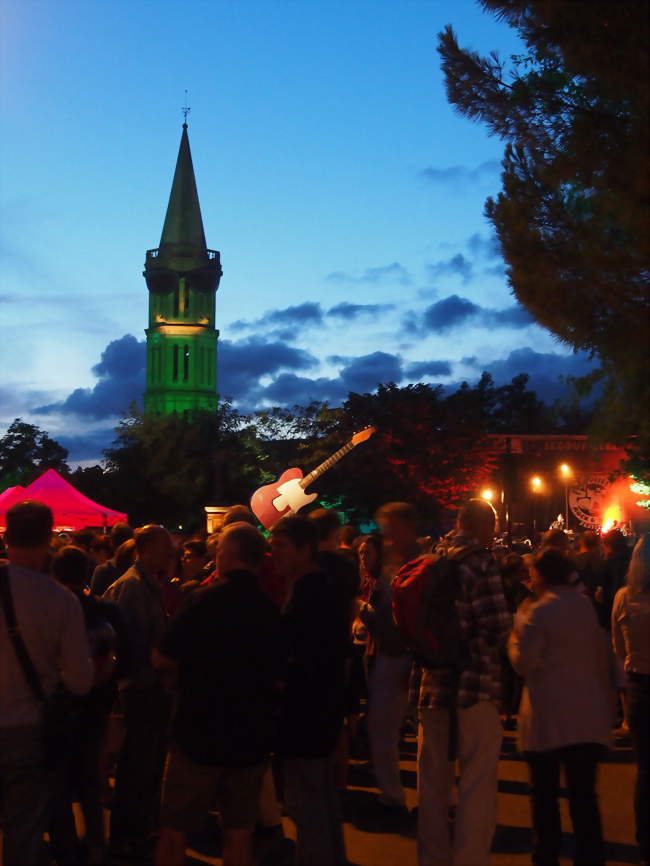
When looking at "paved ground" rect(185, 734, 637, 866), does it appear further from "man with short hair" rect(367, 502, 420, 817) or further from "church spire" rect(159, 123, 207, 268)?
"church spire" rect(159, 123, 207, 268)

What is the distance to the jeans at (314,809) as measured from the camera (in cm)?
495

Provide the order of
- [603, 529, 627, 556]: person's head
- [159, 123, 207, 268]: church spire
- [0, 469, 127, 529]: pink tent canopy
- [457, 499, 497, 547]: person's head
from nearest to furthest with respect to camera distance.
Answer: [457, 499, 497, 547]: person's head, [603, 529, 627, 556]: person's head, [0, 469, 127, 529]: pink tent canopy, [159, 123, 207, 268]: church spire

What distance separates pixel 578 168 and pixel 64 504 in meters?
15.0

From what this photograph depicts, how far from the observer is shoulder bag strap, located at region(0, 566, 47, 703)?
4484 mm

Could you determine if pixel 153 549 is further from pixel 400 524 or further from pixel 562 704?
pixel 562 704

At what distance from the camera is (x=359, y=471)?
99.1 feet

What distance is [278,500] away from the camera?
17484 millimetres

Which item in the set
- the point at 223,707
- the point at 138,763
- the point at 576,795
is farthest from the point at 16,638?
the point at 576,795

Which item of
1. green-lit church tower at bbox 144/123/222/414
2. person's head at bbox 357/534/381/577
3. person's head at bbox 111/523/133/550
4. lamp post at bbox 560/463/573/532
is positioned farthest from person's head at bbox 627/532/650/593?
green-lit church tower at bbox 144/123/222/414

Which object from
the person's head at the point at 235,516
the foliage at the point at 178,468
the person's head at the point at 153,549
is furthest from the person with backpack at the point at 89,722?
the foliage at the point at 178,468

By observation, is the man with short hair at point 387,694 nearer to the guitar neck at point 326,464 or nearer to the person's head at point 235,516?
the person's head at point 235,516

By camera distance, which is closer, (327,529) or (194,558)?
(327,529)

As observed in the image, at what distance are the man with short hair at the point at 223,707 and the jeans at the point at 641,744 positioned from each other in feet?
7.33

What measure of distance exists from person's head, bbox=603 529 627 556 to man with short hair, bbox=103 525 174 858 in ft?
21.2
